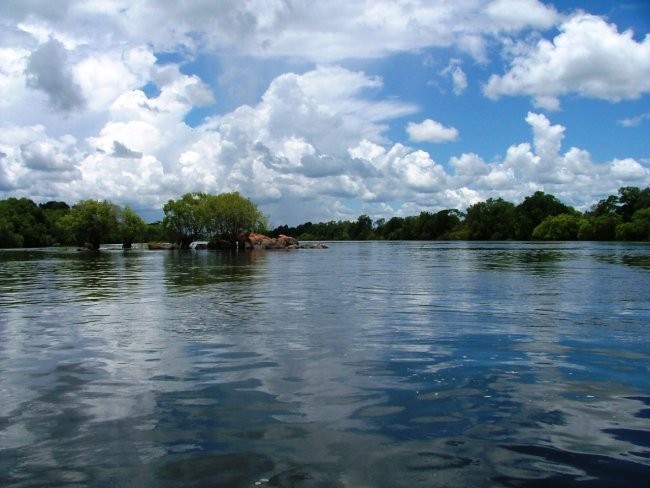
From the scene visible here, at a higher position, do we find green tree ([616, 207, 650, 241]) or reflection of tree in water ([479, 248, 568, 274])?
green tree ([616, 207, 650, 241])

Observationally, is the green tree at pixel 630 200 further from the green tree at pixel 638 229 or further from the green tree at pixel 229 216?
the green tree at pixel 229 216

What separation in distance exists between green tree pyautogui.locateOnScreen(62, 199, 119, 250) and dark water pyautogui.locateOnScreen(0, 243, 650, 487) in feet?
310

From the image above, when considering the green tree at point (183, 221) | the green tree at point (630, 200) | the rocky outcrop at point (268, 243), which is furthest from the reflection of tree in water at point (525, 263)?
the green tree at point (630, 200)

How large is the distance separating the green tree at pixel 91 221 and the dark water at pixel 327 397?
310 ft

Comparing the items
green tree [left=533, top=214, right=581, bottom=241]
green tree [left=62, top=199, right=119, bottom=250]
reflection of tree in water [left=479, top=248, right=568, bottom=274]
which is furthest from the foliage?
green tree [left=533, top=214, right=581, bottom=241]

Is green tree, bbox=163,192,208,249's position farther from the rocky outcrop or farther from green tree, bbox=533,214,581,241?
green tree, bbox=533,214,581,241

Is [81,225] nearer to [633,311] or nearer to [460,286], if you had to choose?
[460,286]

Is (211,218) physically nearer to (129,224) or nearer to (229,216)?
(229,216)

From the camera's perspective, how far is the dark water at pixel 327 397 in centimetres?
630

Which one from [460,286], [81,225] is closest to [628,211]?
[81,225]

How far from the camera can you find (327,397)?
29.6 feet

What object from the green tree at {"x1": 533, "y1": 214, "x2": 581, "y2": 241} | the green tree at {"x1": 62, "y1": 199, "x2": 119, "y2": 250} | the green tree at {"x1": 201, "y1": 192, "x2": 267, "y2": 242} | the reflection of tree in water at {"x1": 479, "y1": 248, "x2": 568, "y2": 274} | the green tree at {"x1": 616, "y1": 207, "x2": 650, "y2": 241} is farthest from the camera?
the green tree at {"x1": 533, "y1": 214, "x2": 581, "y2": 241}

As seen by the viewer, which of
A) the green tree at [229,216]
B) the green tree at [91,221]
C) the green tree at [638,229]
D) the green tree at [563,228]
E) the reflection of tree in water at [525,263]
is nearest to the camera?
the reflection of tree in water at [525,263]

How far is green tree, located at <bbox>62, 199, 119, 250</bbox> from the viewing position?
10638 centimetres
